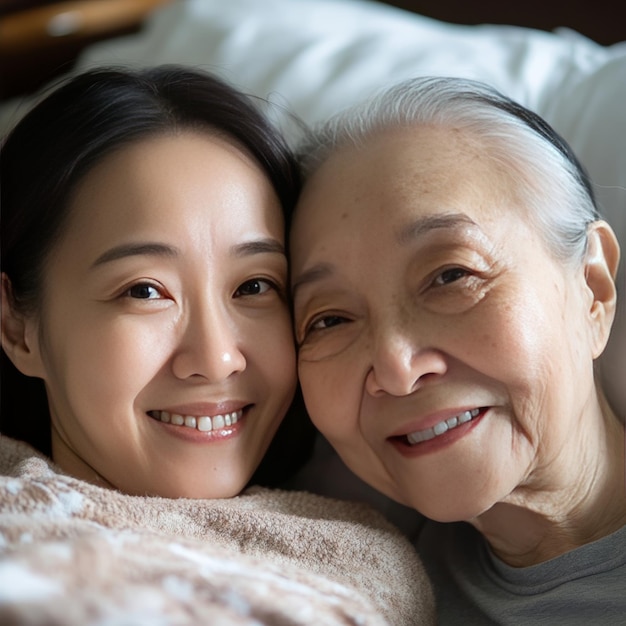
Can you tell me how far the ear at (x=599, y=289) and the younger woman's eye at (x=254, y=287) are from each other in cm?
49

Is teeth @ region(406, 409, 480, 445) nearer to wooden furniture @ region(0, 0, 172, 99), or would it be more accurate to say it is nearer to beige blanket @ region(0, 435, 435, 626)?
beige blanket @ region(0, 435, 435, 626)

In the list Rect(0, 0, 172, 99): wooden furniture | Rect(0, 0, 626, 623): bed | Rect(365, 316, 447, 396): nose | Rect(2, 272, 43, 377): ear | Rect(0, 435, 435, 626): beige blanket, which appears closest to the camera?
Rect(0, 435, 435, 626): beige blanket

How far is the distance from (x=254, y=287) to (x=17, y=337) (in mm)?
400

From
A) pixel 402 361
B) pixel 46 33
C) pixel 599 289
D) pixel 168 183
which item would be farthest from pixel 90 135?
pixel 46 33

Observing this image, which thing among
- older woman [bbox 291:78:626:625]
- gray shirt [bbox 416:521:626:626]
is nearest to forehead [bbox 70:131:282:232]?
older woman [bbox 291:78:626:625]

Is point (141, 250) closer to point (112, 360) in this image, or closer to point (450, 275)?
point (112, 360)

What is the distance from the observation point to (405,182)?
4.33 feet

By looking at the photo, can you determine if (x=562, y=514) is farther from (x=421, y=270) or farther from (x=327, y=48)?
(x=327, y=48)

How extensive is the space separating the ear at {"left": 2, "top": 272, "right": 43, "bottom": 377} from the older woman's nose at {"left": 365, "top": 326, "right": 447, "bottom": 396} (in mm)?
562

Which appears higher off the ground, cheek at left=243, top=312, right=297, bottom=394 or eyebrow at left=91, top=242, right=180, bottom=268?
eyebrow at left=91, top=242, right=180, bottom=268

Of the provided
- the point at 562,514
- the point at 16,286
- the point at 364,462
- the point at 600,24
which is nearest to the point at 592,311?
the point at 562,514

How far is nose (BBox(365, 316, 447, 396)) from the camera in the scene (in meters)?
1.26

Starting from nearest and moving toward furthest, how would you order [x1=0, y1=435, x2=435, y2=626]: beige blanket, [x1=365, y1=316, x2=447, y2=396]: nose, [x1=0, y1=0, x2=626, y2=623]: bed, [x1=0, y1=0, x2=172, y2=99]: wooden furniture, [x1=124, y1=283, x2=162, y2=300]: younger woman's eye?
[x1=0, y1=435, x2=435, y2=626]: beige blanket, [x1=365, y1=316, x2=447, y2=396]: nose, [x1=124, y1=283, x2=162, y2=300]: younger woman's eye, [x1=0, y1=0, x2=626, y2=623]: bed, [x1=0, y1=0, x2=172, y2=99]: wooden furniture

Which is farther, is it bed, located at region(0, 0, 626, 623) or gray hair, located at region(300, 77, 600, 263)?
bed, located at region(0, 0, 626, 623)
